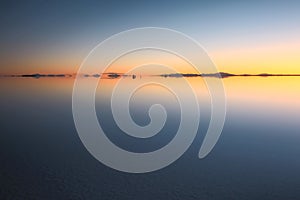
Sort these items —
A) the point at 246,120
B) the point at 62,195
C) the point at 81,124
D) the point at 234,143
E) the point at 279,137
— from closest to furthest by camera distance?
1. the point at 62,195
2. the point at 234,143
3. the point at 279,137
4. the point at 81,124
5. the point at 246,120

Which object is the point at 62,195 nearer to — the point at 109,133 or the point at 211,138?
the point at 109,133

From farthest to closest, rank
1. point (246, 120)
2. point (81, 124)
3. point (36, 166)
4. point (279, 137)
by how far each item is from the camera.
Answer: point (246, 120), point (81, 124), point (279, 137), point (36, 166)

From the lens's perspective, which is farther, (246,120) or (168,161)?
(246,120)

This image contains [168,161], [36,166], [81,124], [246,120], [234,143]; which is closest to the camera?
[36,166]

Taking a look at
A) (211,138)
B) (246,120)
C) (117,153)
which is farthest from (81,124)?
(246,120)

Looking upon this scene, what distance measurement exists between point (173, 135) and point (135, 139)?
3.95 m

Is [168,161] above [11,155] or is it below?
above

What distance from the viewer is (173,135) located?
3067 centimetres

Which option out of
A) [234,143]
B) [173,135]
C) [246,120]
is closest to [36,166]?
[173,135]

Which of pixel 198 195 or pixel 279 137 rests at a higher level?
pixel 279 137

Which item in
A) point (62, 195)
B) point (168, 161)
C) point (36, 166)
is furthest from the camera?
point (168, 161)

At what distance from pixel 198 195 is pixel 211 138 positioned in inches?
555

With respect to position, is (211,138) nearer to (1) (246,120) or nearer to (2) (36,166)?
(1) (246,120)

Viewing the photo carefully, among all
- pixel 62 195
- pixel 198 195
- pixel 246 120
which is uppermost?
pixel 246 120
